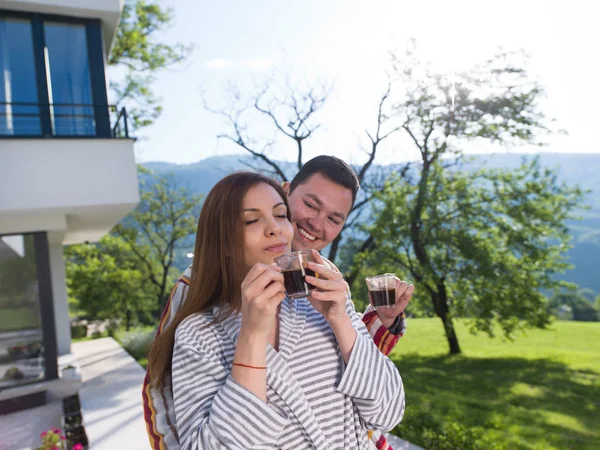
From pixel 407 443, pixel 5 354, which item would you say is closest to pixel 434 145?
pixel 407 443

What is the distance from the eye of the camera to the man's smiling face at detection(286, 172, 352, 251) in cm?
219

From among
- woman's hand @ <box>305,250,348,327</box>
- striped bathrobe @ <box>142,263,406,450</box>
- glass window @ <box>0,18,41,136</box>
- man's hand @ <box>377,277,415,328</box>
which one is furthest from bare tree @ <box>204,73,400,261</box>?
woman's hand @ <box>305,250,348,327</box>

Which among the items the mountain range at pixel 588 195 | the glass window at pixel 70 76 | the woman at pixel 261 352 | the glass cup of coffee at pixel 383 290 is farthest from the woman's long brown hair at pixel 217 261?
the mountain range at pixel 588 195

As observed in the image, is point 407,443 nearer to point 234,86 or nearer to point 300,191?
point 300,191

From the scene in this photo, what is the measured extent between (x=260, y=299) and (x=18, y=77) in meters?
7.18

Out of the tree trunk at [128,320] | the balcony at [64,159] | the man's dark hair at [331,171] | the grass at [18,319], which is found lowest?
the tree trunk at [128,320]

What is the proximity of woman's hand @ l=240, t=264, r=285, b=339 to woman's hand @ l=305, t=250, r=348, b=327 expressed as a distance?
14 centimetres

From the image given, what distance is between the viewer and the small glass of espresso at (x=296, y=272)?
1252 mm

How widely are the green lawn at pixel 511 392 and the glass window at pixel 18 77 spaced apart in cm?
616

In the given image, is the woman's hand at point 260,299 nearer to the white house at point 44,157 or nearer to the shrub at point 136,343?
the white house at point 44,157

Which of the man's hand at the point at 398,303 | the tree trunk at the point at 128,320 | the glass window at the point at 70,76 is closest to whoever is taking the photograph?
the man's hand at the point at 398,303

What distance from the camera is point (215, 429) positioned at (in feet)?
3.61

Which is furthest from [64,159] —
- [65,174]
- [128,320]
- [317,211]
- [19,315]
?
[128,320]

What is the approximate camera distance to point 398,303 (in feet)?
5.91
